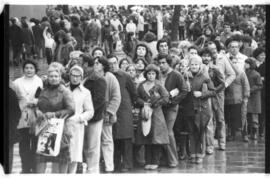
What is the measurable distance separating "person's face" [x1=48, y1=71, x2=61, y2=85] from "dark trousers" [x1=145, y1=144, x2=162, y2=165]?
1524 mm

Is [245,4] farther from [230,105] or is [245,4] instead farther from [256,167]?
[256,167]

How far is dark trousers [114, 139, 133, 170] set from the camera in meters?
7.94

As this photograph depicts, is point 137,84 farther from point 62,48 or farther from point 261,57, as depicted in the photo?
point 261,57

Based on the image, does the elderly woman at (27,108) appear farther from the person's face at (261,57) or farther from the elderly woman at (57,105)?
the person's face at (261,57)

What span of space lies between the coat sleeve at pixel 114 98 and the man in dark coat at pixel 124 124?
5 cm

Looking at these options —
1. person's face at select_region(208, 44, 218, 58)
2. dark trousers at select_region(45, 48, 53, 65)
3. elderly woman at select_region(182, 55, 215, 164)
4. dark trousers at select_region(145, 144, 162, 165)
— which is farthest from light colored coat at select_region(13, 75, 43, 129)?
person's face at select_region(208, 44, 218, 58)

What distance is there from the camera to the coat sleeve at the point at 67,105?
7676mm

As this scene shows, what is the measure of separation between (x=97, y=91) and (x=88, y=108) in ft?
0.86

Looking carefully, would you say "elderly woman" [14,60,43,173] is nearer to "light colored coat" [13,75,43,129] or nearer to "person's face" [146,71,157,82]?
"light colored coat" [13,75,43,129]

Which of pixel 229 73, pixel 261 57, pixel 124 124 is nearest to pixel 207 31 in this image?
pixel 229 73
